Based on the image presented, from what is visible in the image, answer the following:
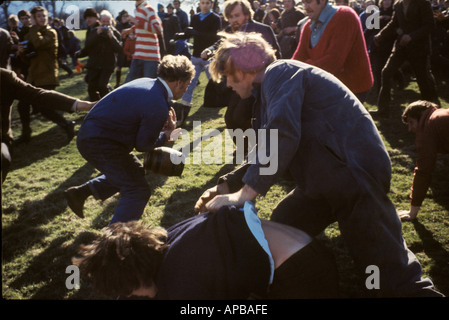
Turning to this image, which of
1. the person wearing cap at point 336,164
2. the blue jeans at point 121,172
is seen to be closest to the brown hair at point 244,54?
the person wearing cap at point 336,164

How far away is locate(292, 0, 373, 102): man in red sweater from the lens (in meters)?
3.13

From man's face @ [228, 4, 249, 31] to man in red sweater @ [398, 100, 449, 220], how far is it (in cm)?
220

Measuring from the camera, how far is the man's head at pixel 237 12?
4141mm

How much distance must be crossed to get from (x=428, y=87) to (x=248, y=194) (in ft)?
14.3

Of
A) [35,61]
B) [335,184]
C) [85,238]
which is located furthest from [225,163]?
[35,61]

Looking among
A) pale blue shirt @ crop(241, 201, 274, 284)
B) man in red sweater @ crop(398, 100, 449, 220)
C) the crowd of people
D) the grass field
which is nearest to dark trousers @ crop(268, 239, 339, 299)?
the crowd of people

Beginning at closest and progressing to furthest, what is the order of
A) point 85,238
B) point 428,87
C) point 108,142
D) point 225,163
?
point 108,142, point 85,238, point 225,163, point 428,87

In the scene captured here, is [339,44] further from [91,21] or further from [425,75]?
[91,21]

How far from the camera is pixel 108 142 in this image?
8.85 feet

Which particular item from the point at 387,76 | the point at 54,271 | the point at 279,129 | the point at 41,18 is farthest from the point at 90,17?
the point at 279,129

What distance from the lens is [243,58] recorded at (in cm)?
196
